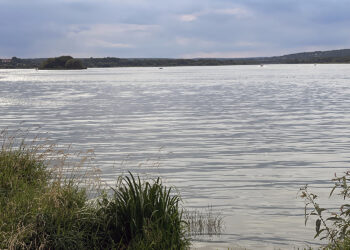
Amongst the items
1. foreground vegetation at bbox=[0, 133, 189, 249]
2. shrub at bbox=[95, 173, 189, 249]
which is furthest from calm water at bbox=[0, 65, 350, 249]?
foreground vegetation at bbox=[0, 133, 189, 249]

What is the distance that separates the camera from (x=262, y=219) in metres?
15.3

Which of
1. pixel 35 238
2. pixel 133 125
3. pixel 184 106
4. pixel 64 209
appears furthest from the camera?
pixel 184 106

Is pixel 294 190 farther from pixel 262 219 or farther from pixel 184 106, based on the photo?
pixel 184 106

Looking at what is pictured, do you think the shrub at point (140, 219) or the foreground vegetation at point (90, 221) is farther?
the shrub at point (140, 219)

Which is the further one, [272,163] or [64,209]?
[272,163]

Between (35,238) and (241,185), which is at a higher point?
(35,238)

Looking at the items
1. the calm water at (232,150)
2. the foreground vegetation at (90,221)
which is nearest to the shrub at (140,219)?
the foreground vegetation at (90,221)

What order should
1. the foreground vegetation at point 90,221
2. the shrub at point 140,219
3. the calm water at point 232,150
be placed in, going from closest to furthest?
the foreground vegetation at point 90,221, the shrub at point 140,219, the calm water at point 232,150

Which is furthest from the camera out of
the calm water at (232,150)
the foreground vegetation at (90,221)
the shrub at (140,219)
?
the calm water at (232,150)

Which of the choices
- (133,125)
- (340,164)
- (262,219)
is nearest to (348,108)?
(133,125)

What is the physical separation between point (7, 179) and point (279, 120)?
3136 cm

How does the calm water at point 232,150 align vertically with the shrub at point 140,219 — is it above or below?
below

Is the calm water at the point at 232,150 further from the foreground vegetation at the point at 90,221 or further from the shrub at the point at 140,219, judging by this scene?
the foreground vegetation at the point at 90,221

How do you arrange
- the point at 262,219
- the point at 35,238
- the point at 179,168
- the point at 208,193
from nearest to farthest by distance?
the point at 35,238 < the point at 262,219 < the point at 208,193 < the point at 179,168
